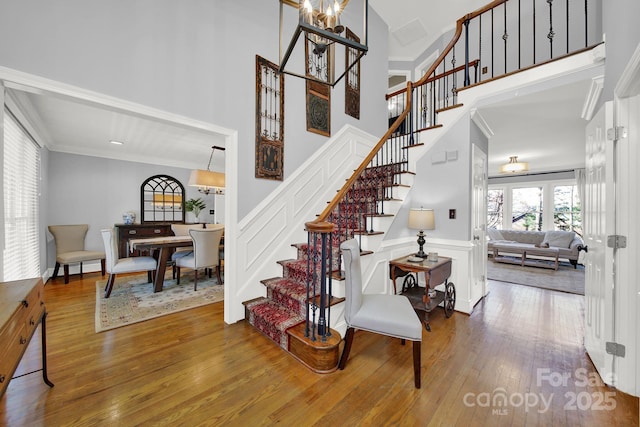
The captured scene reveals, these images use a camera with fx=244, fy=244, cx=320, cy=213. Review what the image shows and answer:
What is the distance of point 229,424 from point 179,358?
0.91m

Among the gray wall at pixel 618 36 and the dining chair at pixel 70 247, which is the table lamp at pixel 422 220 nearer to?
the gray wall at pixel 618 36

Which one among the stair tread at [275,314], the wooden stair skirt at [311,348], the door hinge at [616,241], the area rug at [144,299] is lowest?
the area rug at [144,299]

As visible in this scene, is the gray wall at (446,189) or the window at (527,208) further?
the window at (527,208)

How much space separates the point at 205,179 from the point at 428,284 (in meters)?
3.49

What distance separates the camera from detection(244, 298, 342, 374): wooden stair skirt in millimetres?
1864

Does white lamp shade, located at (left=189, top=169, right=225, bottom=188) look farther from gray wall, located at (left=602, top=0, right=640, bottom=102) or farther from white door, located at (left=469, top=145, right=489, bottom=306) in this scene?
gray wall, located at (left=602, top=0, right=640, bottom=102)

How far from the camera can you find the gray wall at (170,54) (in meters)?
1.71

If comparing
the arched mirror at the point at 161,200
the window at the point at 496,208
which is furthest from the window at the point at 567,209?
the arched mirror at the point at 161,200

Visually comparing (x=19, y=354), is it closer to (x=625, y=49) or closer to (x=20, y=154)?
(x=20, y=154)

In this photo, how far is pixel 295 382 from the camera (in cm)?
176

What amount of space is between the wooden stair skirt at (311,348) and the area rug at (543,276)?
4.30 m

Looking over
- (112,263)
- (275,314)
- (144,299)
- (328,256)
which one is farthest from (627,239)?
(112,263)

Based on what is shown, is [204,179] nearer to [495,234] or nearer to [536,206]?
[495,234]

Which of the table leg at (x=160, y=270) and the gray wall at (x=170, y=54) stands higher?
the gray wall at (x=170, y=54)
